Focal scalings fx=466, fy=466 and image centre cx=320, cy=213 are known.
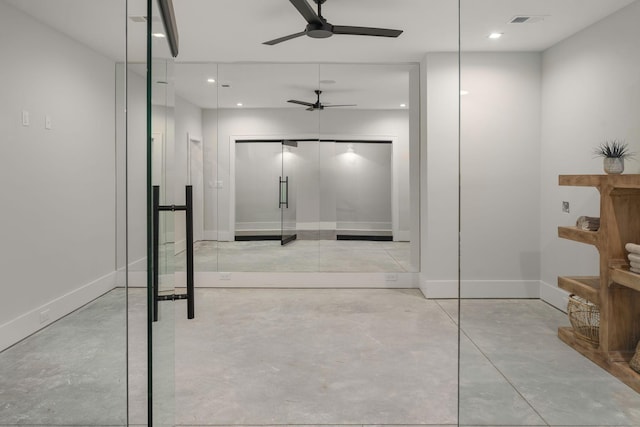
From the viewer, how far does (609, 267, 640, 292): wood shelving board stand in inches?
46.0

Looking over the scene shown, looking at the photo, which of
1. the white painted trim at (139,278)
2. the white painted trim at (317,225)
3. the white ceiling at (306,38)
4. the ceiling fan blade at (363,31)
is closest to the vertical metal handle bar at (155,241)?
the white painted trim at (139,278)

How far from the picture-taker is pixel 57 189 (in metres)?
1.34

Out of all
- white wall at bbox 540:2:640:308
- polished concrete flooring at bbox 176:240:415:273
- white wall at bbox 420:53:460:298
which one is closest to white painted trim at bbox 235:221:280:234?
polished concrete flooring at bbox 176:240:415:273

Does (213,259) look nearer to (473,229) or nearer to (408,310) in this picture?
(408,310)

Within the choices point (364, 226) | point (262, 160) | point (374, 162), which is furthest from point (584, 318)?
point (262, 160)

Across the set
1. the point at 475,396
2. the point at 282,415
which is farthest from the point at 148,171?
the point at 282,415

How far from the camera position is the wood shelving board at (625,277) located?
3.83 feet

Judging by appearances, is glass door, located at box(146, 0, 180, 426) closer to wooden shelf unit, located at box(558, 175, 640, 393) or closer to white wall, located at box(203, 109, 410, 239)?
wooden shelf unit, located at box(558, 175, 640, 393)

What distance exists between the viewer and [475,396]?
1675 millimetres

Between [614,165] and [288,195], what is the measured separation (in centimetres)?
460

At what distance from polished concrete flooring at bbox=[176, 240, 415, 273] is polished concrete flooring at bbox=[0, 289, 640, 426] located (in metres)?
0.61

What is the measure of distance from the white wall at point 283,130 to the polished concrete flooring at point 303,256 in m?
0.23

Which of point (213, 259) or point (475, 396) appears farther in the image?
point (213, 259)

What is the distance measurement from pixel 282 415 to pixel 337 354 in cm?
96
